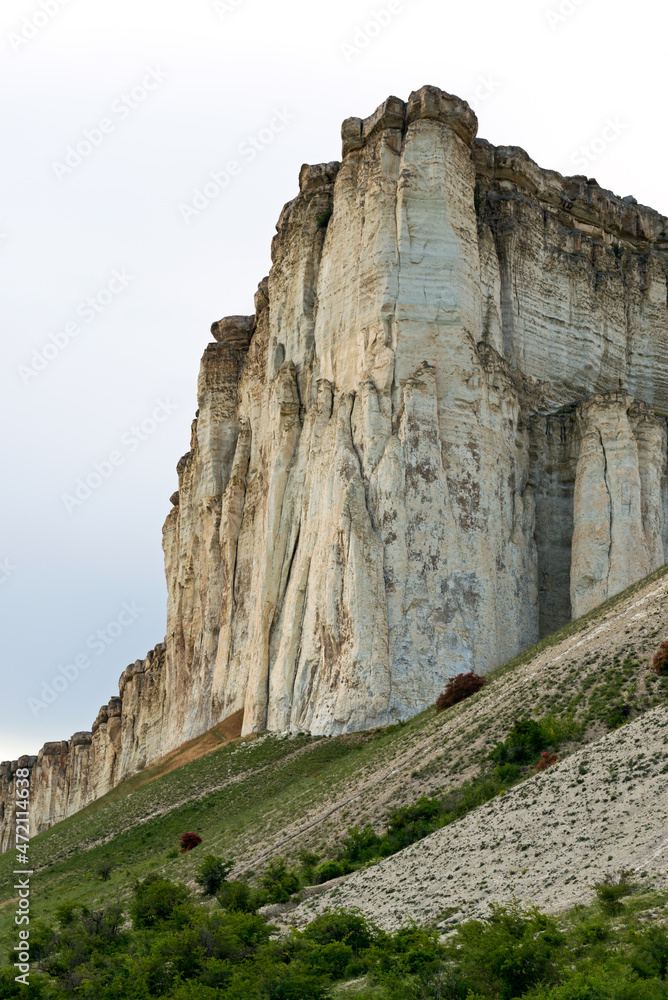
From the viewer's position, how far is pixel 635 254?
62.4 meters

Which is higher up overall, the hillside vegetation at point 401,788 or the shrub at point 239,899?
the hillside vegetation at point 401,788

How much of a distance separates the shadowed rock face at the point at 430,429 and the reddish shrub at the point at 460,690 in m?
3.34

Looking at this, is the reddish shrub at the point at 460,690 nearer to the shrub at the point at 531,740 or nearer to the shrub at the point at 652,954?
the shrub at the point at 531,740

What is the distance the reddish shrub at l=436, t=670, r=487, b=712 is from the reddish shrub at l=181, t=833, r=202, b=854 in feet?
28.0

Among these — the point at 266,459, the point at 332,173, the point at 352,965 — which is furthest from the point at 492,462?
the point at 352,965

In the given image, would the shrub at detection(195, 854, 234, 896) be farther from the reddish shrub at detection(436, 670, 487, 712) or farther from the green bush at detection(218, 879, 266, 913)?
the reddish shrub at detection(436, 670, 487, 712)

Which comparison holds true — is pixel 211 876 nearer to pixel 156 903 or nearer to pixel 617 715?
pixel 156 903

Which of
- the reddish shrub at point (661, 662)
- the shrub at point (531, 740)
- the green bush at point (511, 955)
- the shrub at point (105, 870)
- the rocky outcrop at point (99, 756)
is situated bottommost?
the green bush at point (511, 955)

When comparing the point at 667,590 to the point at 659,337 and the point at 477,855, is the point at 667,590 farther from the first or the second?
the point at 659,337

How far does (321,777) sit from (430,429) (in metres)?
15.6

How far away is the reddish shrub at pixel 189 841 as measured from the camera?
117ft

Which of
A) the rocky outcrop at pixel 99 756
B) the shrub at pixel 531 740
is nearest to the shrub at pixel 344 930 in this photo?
the shrub at pixel 531 740

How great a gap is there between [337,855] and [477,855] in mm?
6124

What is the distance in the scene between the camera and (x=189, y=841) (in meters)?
35.8
